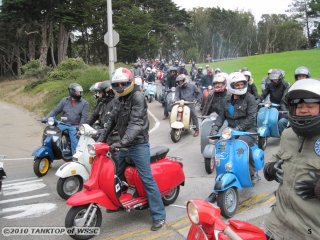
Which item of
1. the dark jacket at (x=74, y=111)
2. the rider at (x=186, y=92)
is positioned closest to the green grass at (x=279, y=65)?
the rider at (x=186, y=92)

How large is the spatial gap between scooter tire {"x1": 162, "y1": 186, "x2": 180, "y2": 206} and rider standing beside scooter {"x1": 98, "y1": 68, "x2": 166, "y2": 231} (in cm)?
72

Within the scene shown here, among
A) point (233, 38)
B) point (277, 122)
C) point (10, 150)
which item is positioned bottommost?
point (10, 150)

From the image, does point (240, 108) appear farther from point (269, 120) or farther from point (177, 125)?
point (177, 125)

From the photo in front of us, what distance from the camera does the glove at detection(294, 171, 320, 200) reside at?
244 cm

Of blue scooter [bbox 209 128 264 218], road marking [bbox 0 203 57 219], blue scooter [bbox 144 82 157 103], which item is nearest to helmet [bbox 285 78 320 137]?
blue scooter [bbox 209 128 264 218]

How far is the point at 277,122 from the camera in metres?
9.31

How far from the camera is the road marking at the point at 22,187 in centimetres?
730

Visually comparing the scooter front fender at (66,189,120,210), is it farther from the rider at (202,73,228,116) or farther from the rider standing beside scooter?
the rider at (202,73,228,116)

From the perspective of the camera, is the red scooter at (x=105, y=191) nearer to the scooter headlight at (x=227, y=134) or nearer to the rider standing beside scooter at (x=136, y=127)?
the rider standing beside scooter at (x=136, y=127)

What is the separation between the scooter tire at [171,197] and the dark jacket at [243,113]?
125cm

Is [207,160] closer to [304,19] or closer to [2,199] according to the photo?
[2,199]

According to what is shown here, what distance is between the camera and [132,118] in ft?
16.5

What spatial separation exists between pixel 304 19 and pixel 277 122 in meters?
91.3

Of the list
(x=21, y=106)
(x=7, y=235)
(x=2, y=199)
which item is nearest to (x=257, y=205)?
(x=7, y=235)
